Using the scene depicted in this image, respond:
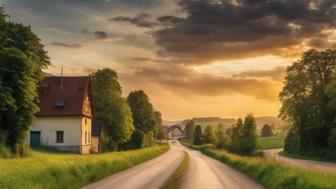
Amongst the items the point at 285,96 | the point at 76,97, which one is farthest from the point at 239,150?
the point at 76,97

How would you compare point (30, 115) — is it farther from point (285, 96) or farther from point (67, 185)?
point (285, 96)

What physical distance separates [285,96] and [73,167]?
6149 cm

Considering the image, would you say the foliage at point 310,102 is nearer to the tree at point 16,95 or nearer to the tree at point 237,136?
the tree at point 237,136

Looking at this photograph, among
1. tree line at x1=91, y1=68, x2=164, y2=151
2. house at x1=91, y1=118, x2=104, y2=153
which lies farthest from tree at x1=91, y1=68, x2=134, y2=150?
house at x1=91, y1=118, x2=104, y2=153

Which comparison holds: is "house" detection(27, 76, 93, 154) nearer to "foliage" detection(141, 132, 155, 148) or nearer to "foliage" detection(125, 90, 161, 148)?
"foliage" detection(125, 90, 161, 148)

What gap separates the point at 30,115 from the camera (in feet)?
148

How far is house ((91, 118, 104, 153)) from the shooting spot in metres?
77.8

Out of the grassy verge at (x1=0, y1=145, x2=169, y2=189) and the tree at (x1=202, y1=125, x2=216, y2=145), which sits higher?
the tree at (x1=202, y1=125, x2=216, y2=145)

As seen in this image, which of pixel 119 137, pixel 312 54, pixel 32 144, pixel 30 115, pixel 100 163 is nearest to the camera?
pixel 100 163

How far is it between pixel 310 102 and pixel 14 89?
49923 millimetres

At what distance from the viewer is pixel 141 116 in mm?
111188

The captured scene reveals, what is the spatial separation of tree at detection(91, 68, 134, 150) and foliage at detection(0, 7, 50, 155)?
3871cm

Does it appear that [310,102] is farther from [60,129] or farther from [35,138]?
[35,138]

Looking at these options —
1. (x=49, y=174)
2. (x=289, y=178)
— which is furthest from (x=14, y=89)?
(x=289, y=178)
